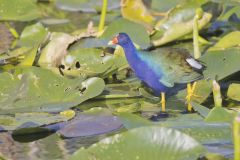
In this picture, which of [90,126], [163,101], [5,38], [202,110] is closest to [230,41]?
[163,101]

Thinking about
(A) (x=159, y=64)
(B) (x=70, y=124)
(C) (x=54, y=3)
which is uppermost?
(C) (x=54, y=3)

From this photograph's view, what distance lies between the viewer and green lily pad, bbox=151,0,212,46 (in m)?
4.02

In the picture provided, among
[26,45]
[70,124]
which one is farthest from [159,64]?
[26,45]

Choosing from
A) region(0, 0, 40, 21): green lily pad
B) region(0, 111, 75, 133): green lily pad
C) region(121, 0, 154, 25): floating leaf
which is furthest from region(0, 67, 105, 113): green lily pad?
region(121, 0, 154, 25): floating leaf

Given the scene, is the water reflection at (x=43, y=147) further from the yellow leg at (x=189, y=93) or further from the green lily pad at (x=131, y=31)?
the green lily pad at (x=131, y=31)

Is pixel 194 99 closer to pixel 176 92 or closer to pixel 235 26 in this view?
pixel 176 92

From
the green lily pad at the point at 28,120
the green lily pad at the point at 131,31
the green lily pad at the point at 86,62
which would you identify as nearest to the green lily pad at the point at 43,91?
the green lily pad at the point at 28,120

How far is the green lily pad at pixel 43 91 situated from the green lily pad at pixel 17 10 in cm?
95

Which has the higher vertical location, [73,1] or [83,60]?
[73,1]

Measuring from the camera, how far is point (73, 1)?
5.43 meters

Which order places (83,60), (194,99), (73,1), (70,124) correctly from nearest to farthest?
1. (70,124)
2. (194,99)
3. (83,60)
4. (73,1)

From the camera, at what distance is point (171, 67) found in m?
3.13

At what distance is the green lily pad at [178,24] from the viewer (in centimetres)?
402

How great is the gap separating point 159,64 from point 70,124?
0.49 meters
